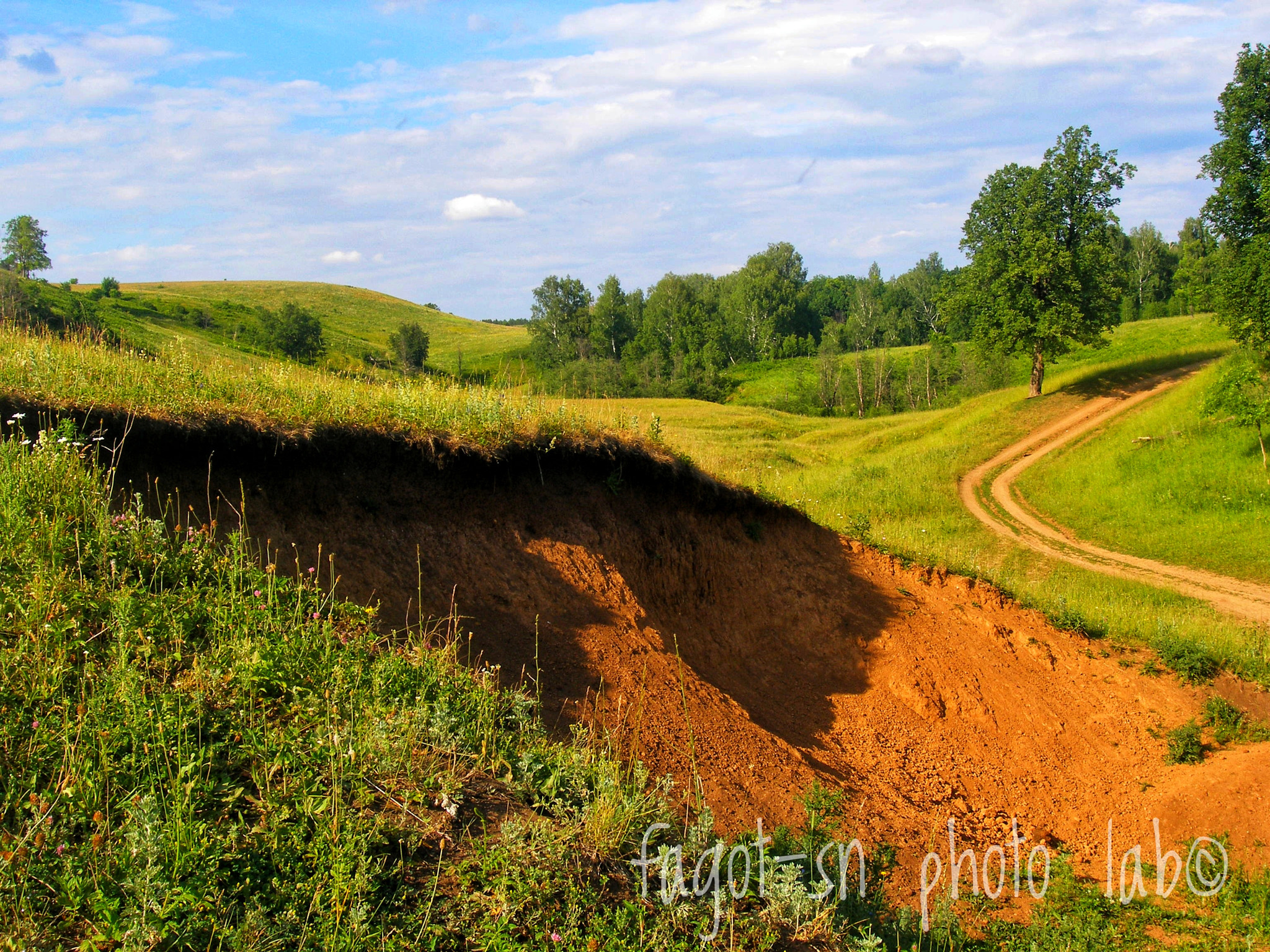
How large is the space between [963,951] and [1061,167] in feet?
117

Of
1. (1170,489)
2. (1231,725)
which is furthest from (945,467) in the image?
(1231,725)

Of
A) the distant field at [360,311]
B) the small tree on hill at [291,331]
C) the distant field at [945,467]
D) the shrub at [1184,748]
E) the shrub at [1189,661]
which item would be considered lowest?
the shrub at [1184,748]

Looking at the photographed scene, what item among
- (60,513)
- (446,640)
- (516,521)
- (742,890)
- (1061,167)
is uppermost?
(1061,167)

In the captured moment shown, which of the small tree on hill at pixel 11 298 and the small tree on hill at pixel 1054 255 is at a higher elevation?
the small tree on hill at pixel 1054 255

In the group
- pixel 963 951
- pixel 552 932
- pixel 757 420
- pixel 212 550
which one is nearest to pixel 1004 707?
pixel 963 951

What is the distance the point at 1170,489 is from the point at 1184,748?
17.4m

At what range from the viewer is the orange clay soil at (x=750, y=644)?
272 inches

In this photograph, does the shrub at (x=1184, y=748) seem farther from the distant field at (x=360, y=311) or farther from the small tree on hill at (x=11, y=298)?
the distant field at (x=360, y=311)

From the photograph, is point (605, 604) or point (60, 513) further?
point (605, 604)

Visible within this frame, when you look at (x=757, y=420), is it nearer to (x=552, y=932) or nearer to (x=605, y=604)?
(x=605, y=604)

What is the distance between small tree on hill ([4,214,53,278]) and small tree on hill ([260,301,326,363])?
10045 mm

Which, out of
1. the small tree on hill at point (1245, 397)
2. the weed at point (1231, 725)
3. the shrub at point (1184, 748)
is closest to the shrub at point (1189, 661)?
the weed at point (1231, 725)

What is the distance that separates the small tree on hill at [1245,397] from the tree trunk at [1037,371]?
8535 millimetres

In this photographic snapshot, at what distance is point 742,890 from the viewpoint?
3.86 metres
